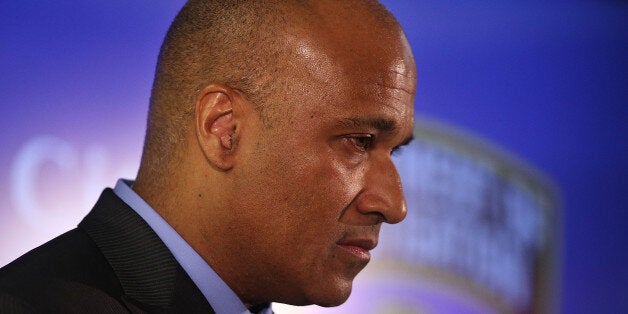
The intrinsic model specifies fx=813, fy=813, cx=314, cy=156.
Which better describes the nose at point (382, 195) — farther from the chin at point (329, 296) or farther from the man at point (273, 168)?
the chin at point (329, 296)

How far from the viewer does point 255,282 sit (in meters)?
1.37

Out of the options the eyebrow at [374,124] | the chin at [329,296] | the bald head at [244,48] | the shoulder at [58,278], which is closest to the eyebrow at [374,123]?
the eyebrow at [374,124]

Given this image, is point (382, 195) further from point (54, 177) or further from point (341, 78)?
point (54, 177)

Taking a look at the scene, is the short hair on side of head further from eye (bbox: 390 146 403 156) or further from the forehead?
eye (bbox: 390 146 403 156)

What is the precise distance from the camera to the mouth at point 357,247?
1349 mm

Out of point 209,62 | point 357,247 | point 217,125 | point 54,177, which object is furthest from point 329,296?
point 54,177

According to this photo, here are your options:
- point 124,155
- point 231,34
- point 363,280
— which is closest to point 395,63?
point 231,34

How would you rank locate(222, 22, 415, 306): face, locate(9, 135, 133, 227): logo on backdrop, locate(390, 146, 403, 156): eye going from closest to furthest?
locate(222, 22, 415, 306): face
locate(390, 146, 403, 156): eye
locate(9, 135, 133, 227): logo on backdrop

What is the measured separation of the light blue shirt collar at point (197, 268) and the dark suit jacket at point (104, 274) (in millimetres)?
27

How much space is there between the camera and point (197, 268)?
4.42 ft

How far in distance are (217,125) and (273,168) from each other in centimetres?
12

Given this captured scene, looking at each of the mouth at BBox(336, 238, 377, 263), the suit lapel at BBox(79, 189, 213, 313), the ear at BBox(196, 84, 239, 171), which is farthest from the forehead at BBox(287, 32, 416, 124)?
the suit lapel at BBox(79, 189, 213, 313)

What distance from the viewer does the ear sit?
1343 millimetres

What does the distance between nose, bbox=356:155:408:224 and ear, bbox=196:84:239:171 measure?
0.23m
